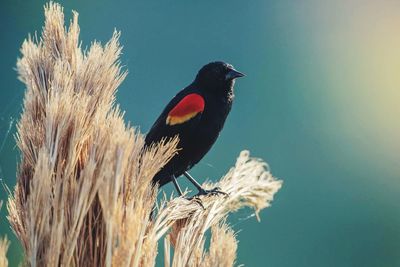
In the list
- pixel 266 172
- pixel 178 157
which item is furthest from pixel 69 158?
pixel 178 157

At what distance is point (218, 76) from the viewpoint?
2.05 meters

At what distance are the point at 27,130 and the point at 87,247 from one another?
0.72ft

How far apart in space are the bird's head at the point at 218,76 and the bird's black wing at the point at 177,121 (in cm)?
13

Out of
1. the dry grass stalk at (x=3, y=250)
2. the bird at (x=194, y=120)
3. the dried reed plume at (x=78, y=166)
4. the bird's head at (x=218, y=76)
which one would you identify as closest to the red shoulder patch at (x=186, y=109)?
the bird at (x=194, y=120)

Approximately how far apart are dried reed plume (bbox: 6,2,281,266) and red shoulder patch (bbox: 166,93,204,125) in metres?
0.92

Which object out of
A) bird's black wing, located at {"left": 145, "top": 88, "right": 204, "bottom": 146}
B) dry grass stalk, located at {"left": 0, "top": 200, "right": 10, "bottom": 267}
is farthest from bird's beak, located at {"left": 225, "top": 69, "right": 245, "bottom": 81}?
dry grass stalk, located at {"left": 0, "top": 200, "right": 10, "bottom": 267}

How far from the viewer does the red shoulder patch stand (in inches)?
Answer: 71.9

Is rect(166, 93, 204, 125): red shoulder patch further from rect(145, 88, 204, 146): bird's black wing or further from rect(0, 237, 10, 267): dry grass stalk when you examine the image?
rect(0, 237, 10, 267): dry grass stalk

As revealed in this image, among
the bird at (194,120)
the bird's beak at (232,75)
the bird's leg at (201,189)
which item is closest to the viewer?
the bird's leg at (201,189)

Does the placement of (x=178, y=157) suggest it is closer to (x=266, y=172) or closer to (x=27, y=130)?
(x=266, y=172)

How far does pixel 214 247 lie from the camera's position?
994mm

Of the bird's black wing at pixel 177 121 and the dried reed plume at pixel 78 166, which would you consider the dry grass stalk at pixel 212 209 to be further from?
the bird's black wing at pixel 177 121

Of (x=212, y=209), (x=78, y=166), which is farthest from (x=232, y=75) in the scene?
(x=78, y=166)

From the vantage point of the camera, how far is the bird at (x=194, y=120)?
71.4 inches
